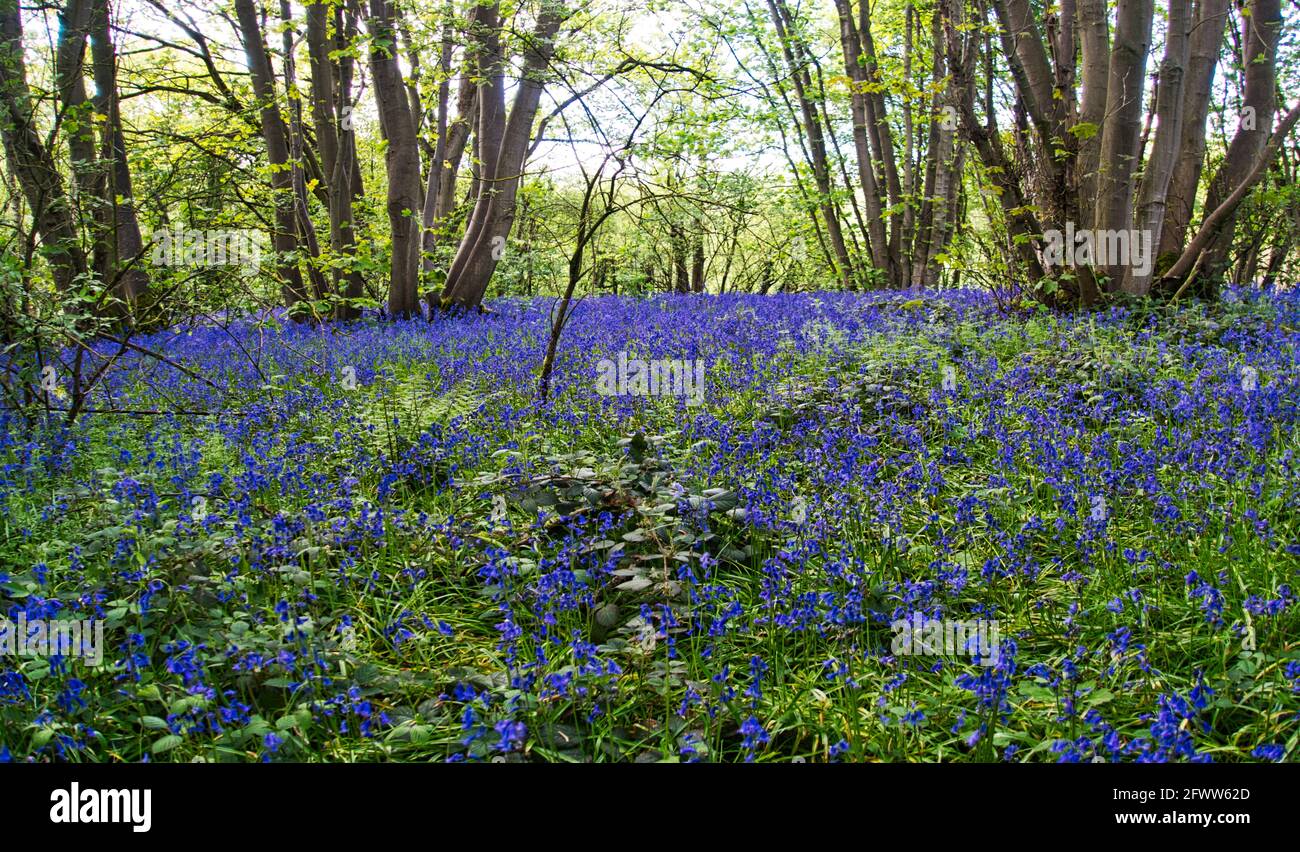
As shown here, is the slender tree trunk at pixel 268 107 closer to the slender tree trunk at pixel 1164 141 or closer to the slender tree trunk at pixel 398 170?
the slender tree trunk at pixel 398 170

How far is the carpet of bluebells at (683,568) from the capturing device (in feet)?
7.54

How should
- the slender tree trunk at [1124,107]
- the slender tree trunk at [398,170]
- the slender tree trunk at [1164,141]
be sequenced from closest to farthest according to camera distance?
the slender tree trunk at [1164,141] → the slender tree trunk at [1124,107] → the slender tree trunk at [398,170]

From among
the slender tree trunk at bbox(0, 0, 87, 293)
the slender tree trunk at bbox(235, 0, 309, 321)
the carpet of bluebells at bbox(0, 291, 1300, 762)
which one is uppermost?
the slender tree trunk at bbox(235, 0, 309, 321)

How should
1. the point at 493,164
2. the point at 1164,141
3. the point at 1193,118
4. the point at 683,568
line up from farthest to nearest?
the point at 493,164, the point at 1193,118, the point at 1164,141, the point at 683,568

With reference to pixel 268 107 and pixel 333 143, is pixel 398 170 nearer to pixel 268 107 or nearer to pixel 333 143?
pixel 333 143

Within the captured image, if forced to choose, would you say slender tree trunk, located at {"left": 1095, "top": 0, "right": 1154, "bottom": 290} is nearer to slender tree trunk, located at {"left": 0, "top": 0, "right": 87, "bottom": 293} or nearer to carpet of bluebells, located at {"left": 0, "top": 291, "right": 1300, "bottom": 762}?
carpet of bluebells, located at {"left": 0, "top": 291, "right": 1300, "bottom": 762}

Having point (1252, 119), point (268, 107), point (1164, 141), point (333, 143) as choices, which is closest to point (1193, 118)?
point (1252, 119)

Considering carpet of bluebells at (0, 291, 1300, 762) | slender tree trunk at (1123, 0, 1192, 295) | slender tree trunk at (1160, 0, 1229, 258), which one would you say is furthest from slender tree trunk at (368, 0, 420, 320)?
slender tree trunk at (1160, 0, 1229, 258)

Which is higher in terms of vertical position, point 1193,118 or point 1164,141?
point 1193,118

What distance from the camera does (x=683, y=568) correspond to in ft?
10.6

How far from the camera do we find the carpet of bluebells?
7.54 feet

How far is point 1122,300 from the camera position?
25.6ft

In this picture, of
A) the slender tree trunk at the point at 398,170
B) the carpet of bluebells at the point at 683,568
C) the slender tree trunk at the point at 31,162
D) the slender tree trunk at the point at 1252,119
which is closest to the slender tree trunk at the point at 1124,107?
the slender tree trunk at the point at 1252,119
